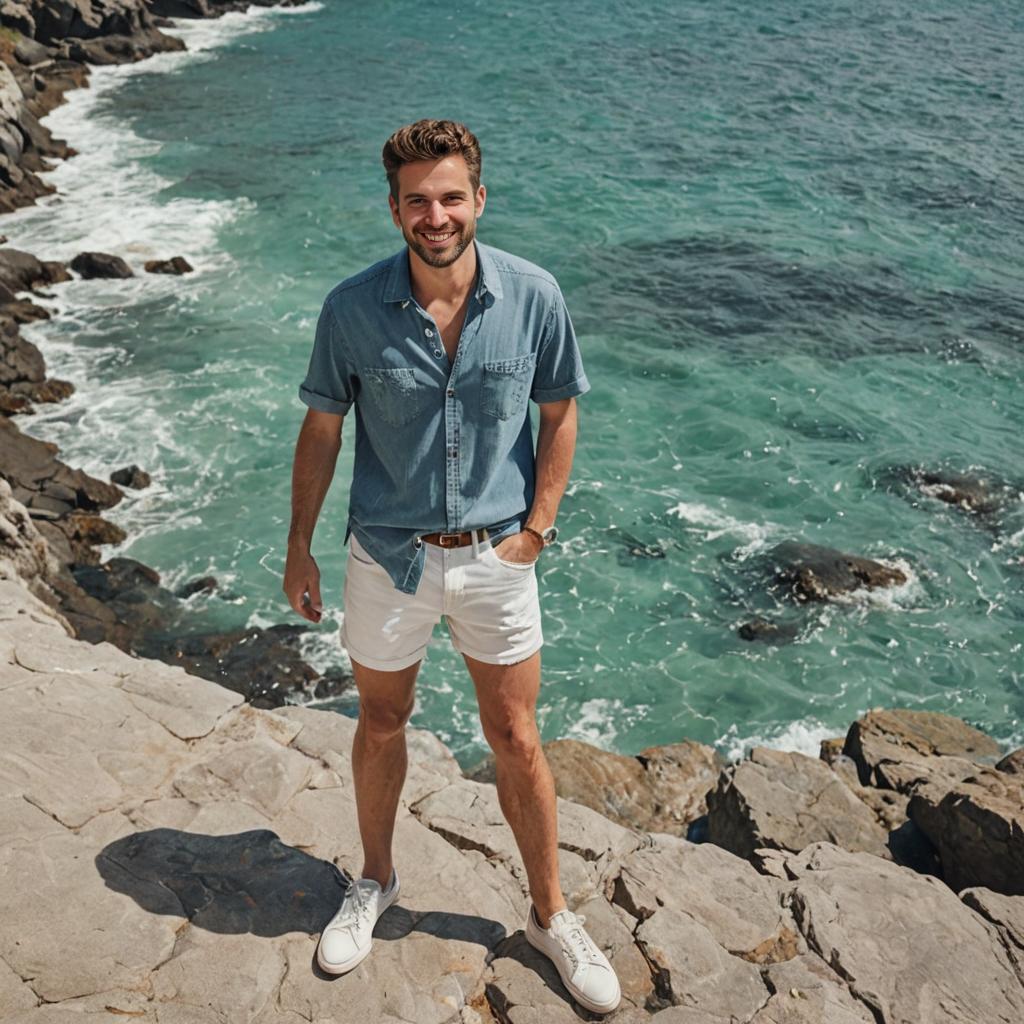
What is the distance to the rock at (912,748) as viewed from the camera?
355 inches

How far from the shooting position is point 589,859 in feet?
19.0

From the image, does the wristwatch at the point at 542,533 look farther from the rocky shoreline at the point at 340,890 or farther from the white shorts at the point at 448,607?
the rocky shoreline at the point at 340,890

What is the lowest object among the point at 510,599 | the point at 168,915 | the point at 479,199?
the point at 168,915

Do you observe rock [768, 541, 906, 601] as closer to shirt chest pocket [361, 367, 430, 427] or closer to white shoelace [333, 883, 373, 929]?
white shoelace [333, 883, 373, 929]

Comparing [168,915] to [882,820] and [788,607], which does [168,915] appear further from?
[788,607]

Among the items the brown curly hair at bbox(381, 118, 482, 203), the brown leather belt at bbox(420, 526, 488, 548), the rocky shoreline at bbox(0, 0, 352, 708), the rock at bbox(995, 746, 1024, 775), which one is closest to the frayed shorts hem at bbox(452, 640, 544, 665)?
the brown leather belt at bbox(420, 526, 488, 548)

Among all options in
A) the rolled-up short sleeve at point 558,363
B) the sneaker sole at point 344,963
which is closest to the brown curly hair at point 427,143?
the rolled-up short sleeve at point 558,363

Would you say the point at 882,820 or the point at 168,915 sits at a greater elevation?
the point at 168,915

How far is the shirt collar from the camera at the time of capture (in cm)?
395

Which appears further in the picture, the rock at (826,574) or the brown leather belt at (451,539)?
the rock at (826,574)

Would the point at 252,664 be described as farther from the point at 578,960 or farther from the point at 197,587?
the point at 578,960

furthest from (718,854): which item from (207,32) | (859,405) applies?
(207,32)

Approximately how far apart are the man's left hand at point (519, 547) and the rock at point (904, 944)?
2.51 metres

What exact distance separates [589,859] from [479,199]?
3.53m
